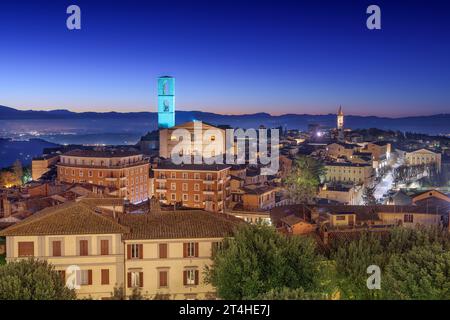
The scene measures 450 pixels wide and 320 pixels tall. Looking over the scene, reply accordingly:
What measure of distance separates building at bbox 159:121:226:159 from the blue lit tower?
761 centimetres

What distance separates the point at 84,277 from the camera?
14.2 meters

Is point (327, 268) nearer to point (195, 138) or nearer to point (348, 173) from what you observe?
point (195, 138)

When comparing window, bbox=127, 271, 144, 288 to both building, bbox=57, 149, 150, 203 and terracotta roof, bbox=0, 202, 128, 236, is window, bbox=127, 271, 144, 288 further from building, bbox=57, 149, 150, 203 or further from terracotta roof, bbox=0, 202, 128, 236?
building, bbox=57, 149, 150, 203

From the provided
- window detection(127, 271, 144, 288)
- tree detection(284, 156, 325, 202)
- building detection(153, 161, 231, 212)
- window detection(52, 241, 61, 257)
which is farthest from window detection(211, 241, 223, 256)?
tree detection(284, 156, 325, 202)

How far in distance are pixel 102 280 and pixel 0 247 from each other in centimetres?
376

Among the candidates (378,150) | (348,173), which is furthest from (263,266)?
(378,150)

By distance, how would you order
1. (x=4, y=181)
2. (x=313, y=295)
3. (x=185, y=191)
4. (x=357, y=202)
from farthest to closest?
(x=4, y=181), (x=357, y=202), (x=185, y=191), (x=313, y=295)

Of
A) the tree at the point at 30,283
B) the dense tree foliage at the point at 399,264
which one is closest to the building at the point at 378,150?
the dense tree foliage at the point at 399,264

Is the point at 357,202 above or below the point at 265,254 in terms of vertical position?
below

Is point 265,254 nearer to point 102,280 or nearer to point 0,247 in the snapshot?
point 102,280

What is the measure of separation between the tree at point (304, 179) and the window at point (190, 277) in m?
21.3

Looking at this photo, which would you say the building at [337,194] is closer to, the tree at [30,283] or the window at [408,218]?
the window at [408,218]
